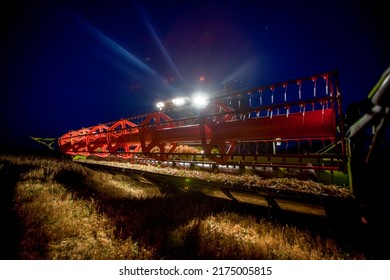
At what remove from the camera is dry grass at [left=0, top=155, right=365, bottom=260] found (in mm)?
3311

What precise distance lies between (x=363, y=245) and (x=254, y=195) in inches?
75.0

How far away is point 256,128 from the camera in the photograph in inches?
143

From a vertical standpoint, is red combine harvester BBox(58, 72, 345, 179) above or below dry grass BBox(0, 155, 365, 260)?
above

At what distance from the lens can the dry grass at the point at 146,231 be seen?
331cm

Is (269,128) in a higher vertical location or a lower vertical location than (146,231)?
higher

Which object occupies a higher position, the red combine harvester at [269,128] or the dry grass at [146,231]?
the red combine harvester at [269,128]

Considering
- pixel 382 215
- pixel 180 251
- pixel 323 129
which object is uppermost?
pixel 323 129

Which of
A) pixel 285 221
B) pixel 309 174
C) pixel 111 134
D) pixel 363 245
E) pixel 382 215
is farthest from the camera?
pixel 111 134

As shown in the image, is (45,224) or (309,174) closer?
(45,224)

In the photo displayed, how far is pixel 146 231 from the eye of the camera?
4.04 m
